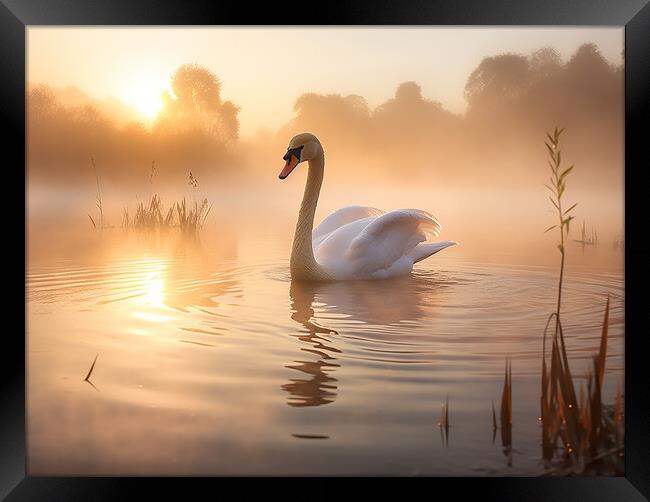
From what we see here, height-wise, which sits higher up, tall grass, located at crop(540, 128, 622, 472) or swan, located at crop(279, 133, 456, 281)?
swan, located at crop(279, 133, 456, 281)

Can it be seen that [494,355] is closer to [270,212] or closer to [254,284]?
[254,284]

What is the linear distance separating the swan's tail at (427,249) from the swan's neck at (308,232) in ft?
2.61

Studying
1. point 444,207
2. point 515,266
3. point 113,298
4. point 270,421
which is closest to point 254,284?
point 113,298

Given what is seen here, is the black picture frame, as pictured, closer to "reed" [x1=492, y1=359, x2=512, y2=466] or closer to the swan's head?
Result: "reed" [x1=492, y1=359, x2=512, y2=466]

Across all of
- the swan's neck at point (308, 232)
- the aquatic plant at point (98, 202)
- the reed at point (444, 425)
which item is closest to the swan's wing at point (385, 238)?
the swan's neck at point (308, 232)

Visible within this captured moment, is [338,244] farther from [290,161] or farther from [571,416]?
[571,416]

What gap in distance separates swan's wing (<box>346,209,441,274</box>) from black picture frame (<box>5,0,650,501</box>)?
7.65 feet

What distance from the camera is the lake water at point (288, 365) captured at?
3.30 m

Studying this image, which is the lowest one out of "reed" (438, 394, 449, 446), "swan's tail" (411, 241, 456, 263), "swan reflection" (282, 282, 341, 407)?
"reed" (438, 394, 449, 446)

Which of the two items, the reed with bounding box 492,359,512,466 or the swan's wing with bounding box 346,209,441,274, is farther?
the swan's wing with bounding box 346,209,441,274

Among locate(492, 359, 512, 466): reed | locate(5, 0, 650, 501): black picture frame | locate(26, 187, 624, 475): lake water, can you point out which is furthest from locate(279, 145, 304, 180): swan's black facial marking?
locate(492, 359, 512, 466): reed

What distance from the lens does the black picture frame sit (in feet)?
11.8

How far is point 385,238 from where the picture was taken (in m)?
6.00

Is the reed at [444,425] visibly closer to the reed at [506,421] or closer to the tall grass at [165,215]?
the reed at [506,421]
